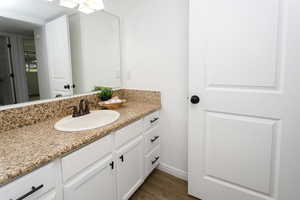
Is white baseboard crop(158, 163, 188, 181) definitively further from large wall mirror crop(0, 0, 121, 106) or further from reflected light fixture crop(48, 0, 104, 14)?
reflected light fixture crop(48, 0, 104, 14)

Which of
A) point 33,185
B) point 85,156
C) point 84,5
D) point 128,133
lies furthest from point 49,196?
point 84,5

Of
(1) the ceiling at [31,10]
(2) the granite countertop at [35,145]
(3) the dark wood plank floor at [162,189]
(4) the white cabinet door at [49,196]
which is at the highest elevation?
(1) the ceiling at [31,10]

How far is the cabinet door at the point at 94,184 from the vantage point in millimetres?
885

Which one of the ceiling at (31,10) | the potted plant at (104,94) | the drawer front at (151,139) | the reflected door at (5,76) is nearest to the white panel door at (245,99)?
the drawer front at (151,139)

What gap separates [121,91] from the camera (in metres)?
2.06

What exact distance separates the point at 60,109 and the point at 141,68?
3.16 ft

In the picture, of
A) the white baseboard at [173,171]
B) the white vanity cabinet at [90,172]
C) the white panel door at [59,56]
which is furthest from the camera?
the white baseboard at [173,171]

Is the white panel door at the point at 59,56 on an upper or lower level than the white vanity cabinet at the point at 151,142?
upper

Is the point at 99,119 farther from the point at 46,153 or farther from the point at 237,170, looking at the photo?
the point at 237,170

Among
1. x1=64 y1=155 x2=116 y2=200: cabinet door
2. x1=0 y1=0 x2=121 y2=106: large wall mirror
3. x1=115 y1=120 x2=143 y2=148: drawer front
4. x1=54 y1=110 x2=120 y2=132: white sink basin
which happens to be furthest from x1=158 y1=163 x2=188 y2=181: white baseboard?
x1=0 y1=0 x2=121 y2=106: large wall mirror

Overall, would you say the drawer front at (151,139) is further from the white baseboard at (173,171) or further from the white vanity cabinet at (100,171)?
the white baseboard at (173,171)

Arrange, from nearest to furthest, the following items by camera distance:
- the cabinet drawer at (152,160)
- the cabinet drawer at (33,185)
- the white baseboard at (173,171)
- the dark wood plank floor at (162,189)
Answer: the cabinet drawer at (33,185) < the dark wood plank floor at (162,189) < the cabinet drawer at (152,160) < the white baseboard at (173,171)

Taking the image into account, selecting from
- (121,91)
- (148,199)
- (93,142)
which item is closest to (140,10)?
(121,91)

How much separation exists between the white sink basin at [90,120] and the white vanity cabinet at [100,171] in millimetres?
188
